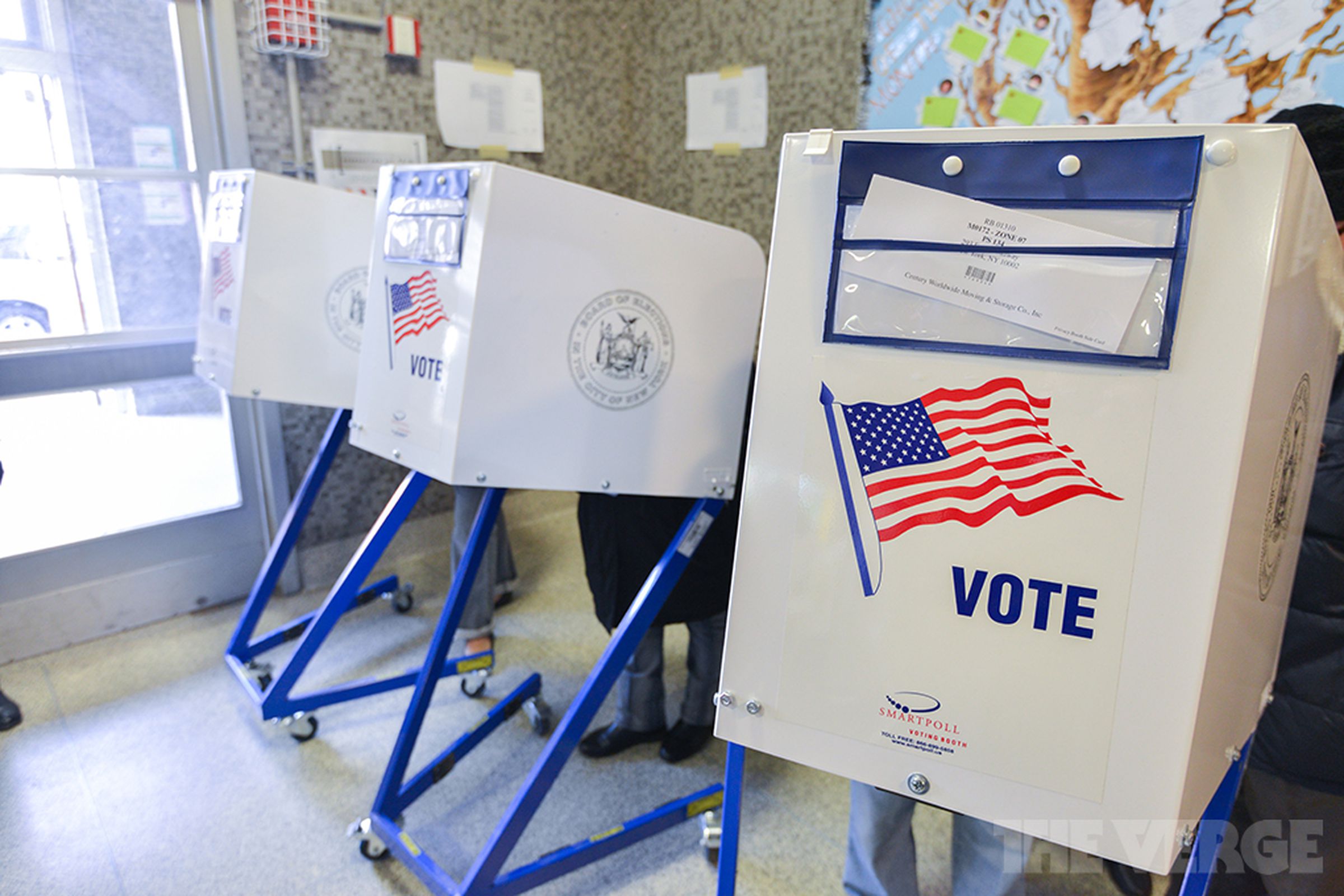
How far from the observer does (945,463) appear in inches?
28.1

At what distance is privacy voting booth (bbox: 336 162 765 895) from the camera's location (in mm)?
1228

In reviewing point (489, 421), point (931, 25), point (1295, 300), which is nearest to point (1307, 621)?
point (1295, 300)

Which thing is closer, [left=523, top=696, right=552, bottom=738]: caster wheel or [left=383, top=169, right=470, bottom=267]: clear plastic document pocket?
[left=383, top=169, right=470, bottom=267]: clear plastic document pocket

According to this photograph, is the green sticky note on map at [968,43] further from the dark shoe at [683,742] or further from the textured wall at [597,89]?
the dark shoe at [683,742]

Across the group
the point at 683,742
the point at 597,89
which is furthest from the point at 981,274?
the point at 597,89

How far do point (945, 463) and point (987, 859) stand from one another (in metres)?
0.75

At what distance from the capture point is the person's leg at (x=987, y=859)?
1110mm

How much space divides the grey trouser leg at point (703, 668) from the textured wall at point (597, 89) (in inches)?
55.8

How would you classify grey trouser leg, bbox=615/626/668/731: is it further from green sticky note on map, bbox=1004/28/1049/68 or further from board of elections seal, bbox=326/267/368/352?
green sticky note on map, bbox=1004/28/1049/68

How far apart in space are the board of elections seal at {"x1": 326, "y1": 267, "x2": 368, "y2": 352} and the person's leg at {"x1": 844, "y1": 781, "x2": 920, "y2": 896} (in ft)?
5.05

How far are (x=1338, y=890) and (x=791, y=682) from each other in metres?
1.00

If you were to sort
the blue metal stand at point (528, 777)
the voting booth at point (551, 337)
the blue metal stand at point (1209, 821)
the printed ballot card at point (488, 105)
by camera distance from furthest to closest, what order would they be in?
1. the printed ballot card at point (488, 105)
2. the blue metal stand at point (528, 777)
3. the voting booth at point (551, 337)
4. the blue metal stand at point (1209, 821)

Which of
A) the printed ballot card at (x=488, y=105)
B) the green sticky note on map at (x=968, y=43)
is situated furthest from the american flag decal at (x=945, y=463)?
the printed ballot card at (x=488, y=105)

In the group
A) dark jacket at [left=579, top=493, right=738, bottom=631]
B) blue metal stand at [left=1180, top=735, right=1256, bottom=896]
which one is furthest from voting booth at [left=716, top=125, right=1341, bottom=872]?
dark jacket at [left=579, top=493, right=738, bottom=631]
